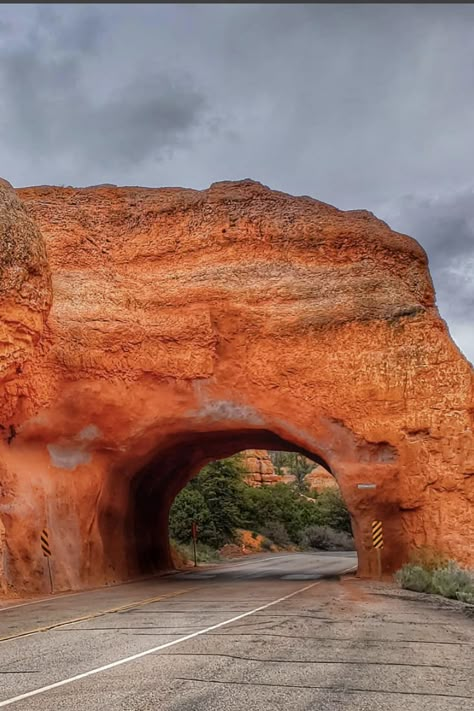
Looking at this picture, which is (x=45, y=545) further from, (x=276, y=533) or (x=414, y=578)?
(x=276, y=533)

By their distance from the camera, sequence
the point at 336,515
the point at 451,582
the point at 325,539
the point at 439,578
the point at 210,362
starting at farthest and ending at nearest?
the point at 336,515 → the point at 325,539 → the point at 210,362 → the point at 439,578 → the point at 451,582

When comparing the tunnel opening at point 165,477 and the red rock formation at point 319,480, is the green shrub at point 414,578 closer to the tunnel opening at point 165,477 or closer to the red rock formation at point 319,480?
the tunnel opening at point 165,477

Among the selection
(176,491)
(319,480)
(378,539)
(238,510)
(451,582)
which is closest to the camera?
(451,582)

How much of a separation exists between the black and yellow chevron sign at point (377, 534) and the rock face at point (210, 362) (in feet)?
0.83

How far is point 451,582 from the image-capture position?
49.2 feet

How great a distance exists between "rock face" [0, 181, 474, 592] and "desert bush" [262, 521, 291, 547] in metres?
24.6

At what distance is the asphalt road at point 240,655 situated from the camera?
5762 millimetres

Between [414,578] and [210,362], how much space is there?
8.11 m

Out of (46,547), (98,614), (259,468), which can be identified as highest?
(259,468)

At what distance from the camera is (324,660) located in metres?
7.32

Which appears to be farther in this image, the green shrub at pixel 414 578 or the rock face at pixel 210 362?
the rock face at pixel 210 362

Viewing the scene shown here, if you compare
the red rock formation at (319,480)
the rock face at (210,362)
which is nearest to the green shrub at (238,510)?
the rock face at (210,362)

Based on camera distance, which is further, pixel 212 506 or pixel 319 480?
pixel 319 480

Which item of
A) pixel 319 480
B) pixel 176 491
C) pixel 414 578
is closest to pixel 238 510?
pixel 176 491
